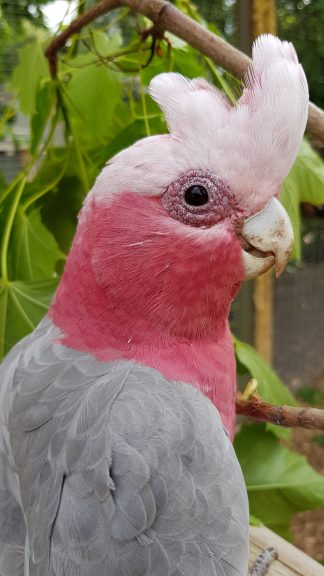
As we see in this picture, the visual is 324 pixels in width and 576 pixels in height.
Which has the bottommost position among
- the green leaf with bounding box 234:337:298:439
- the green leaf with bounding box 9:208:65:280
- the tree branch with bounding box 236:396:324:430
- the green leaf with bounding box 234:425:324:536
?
the green leaf with bounding box 234:425:324:536

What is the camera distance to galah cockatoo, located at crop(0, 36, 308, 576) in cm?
32

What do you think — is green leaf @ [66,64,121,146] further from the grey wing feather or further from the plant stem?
the grey wing feather

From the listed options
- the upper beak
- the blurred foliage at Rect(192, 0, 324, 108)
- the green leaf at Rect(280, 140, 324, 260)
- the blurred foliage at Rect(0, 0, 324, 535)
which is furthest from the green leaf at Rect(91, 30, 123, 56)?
the blurred foliage at Rect(192, 0, 324, 108)

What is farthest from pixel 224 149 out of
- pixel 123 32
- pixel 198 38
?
pixel 123 32

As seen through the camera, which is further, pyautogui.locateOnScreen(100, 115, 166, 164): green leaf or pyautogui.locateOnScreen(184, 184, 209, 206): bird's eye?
pyautogui.locateOnScreen(100, 115, 166, 164): green leaf

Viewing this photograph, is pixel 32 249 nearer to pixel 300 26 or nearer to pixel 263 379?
pixel 263 379

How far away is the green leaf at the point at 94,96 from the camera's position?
1.86 feet

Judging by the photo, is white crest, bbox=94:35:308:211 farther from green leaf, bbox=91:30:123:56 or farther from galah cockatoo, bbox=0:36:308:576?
green leaf, bbox=91:30:123:56

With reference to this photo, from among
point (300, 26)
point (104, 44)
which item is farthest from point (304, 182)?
point (300, 26)

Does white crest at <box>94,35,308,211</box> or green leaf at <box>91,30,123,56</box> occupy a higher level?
green leaf at <box>91,30,123,56</box>

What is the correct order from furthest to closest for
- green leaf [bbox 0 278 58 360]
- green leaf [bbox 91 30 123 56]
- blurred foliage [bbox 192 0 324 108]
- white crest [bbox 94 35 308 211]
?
1. blurred foliage [bbox 192 0 324 108]
2. green leaf [bbox 91 30 123 56]
3. green leaf [bbox 0 278 58 360]
4. white crest [bbox 94 35 308 211]

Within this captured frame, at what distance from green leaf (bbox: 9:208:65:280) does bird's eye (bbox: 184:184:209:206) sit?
0.24 m

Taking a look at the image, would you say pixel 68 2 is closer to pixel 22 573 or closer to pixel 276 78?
pixel 276 78

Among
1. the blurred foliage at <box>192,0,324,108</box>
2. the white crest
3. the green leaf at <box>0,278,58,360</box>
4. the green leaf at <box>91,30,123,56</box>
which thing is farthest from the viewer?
the blurred foliage at <box>192,0,324,108</box>
